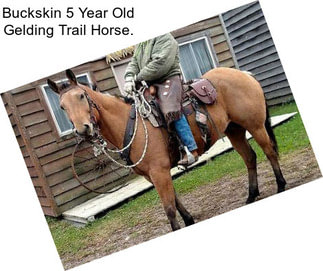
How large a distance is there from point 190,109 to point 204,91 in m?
0.23

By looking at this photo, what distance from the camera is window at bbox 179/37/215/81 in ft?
14.8

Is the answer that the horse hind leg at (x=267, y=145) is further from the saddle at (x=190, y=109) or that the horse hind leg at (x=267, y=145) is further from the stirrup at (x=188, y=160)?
the stirrup at (x=188, y=160)

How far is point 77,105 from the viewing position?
2.14m

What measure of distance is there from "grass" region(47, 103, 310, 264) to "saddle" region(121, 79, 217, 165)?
88 centimetres

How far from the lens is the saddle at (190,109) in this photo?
8.16 feet

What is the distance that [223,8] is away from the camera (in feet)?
9.50

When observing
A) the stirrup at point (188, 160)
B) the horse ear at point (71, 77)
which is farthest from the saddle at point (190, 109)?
the horse ear at point (71, 77)

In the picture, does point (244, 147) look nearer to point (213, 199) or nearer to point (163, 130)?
point (213, 199)

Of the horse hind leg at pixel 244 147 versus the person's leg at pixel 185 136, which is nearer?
the person's leg at pixel 185 136

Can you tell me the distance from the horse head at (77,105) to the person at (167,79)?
0.46 meters

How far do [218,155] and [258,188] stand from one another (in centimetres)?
96

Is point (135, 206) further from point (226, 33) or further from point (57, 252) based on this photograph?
point (226, 33)

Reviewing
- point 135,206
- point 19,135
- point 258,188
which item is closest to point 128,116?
point 135,206

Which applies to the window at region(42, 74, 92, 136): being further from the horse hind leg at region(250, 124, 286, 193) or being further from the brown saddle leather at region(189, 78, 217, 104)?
the horse hind leg at region(250, 124, 286, 193)
